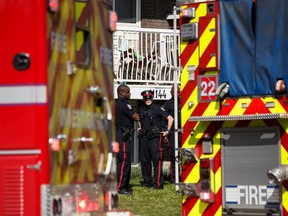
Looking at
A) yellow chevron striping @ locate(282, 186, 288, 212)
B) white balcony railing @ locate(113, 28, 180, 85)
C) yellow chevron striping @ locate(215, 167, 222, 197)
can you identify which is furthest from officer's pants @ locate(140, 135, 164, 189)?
yellow chevron striping @ locate(282, 186, 288, 212)

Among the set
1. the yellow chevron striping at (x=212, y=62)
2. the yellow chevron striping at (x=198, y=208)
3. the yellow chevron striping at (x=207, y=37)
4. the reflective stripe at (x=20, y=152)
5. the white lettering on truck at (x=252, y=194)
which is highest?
the yellow chevron striping at (x=207, y=37)

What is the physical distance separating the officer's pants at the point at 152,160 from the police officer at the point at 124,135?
2.36 ft

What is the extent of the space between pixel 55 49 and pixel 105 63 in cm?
115

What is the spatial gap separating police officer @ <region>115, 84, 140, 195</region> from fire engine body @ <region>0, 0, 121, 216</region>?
763 centimetres

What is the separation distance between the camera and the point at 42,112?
6422 mm

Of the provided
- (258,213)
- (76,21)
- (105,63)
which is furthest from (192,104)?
(76,21)

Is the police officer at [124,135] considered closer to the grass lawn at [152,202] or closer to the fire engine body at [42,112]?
the grass lawn at [152,202]

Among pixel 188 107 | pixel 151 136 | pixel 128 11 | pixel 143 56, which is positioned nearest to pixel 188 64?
pixel 188 107

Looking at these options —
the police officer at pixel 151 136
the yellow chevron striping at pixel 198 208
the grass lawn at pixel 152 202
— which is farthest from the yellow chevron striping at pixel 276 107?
the police officer at pixel 151 136

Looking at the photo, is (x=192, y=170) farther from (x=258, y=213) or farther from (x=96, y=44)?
(x=96, y=44)

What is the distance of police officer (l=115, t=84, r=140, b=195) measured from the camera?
14.8 meters

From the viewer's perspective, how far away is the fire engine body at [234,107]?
8977 millimetres

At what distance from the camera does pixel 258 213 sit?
9078 mm

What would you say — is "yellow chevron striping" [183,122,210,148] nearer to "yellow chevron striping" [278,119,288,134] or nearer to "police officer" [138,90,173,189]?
"yellow chevron striping" [278,119,288,134]
